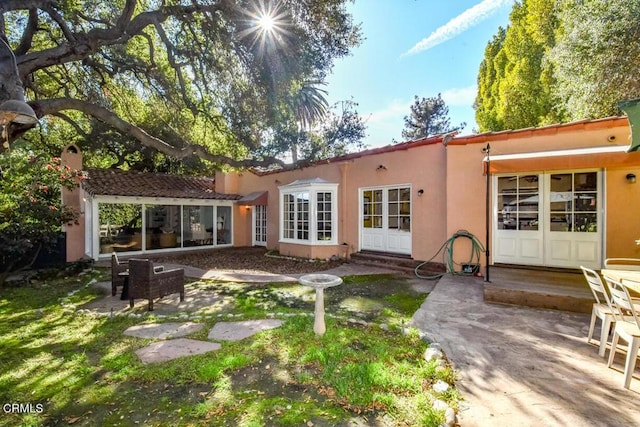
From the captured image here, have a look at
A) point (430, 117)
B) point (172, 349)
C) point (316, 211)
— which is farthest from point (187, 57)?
point (430, 117)

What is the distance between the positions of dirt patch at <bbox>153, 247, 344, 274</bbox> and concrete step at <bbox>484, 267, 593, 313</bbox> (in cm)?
625

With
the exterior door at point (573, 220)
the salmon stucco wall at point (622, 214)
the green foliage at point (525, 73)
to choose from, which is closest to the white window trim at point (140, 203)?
the exterior door at point (573, 220)

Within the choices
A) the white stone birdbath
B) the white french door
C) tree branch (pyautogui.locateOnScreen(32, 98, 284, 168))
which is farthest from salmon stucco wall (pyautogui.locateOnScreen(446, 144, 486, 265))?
tree branch (pyautogui.locateOnScreen(32, 98, 284, 168))

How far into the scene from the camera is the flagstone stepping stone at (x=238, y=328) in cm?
521

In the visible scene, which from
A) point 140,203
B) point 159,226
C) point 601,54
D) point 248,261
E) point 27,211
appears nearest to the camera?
point 601,54

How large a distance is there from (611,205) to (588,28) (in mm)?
6124

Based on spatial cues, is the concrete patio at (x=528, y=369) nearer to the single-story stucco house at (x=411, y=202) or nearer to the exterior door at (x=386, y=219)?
the single-story stucco house at (x=411, y=202)

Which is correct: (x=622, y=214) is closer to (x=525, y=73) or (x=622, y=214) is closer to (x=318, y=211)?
(x=318, y=211)

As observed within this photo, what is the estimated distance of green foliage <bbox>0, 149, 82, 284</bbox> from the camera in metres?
9.03

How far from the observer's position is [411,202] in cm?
1112

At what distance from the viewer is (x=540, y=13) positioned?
55.4ft

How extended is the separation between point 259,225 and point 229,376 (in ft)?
50.2

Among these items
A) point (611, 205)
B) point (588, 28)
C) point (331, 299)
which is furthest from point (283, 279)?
point (588, 28)

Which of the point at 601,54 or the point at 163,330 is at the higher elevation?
the point at 601,54
